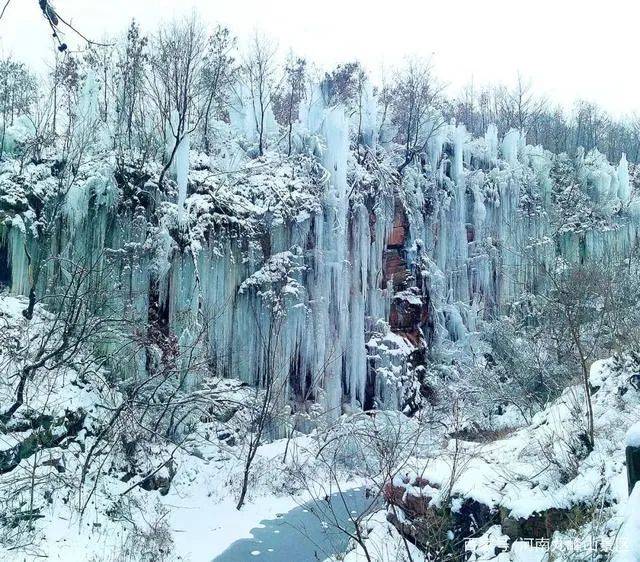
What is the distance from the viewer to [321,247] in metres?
14.0

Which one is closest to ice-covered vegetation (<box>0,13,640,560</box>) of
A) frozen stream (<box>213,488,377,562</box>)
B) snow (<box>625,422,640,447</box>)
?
frozen stream (<box>213,488,377,562</box>)

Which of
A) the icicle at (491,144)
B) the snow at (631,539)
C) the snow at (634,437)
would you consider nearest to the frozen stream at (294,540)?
the snow at (634,437)

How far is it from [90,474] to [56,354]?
1.87 meters

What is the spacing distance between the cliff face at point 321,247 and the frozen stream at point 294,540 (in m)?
2.70

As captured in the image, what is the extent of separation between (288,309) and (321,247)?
1826 mm

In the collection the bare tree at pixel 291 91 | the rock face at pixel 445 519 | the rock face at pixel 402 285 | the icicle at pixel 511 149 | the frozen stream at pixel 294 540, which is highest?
the bare tree at pixel 291 91

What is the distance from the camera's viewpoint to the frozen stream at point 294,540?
8102 millimetres

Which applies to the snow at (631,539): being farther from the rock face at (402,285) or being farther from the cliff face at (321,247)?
the rock face at (402,285)

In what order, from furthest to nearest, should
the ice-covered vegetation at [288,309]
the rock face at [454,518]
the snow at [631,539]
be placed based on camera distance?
the ice-covered vegetation at [288,309], the rock face at [454,518], the snow at [631,539]

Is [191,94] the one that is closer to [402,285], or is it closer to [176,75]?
[176,75]

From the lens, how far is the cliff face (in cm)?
1178

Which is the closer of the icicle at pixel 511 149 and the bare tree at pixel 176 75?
the bare tree at pixel 176 75

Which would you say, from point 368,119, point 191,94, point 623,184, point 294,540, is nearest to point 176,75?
point 191,94

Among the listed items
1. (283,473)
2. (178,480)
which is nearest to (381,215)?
(283,473)
